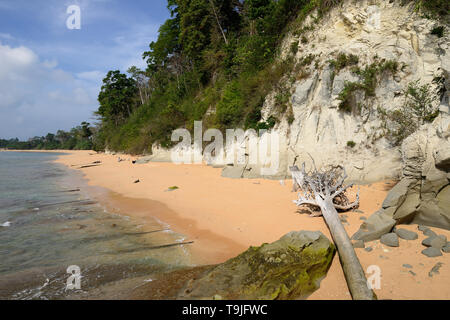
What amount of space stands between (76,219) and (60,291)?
3592 mm

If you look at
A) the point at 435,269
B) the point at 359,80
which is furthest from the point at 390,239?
the point at 359,80

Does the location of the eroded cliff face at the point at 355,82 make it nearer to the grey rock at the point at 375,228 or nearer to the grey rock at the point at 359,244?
the grey rock at the point at 375,228

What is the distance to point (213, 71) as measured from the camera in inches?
817

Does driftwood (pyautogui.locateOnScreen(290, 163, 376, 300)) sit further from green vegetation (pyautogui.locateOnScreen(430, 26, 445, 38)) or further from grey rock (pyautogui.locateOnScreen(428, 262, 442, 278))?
green vegetation (pyautogui.locateOnScreen(430, 26, 445, 38))

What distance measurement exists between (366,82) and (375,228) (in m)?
6.49

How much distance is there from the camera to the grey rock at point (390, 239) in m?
3.88

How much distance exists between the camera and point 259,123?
11898 mm

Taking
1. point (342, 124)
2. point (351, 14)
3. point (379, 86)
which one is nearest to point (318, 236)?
point (342, 124)

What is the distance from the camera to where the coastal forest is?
38.6 ft

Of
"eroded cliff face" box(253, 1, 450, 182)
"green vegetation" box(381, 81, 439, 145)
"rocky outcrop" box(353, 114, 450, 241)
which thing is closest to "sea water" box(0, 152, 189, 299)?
"rocky outcrop" box(353, 114, 450, 241)

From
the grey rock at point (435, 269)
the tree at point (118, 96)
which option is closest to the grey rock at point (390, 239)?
the grey rock at point (435, 269)

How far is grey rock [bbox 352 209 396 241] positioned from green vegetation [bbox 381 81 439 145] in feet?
13.6

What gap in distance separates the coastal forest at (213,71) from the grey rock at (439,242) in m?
7.00
